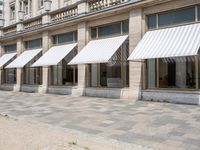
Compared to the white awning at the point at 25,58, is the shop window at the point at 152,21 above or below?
above

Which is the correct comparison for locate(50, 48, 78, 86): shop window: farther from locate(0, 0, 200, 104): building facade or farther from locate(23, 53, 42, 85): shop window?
locate(23, 53, 42, 85): shop window

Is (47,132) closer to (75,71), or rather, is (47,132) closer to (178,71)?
(178,71)

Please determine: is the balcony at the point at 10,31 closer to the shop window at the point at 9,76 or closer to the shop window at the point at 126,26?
the shop window at the point at 9,76

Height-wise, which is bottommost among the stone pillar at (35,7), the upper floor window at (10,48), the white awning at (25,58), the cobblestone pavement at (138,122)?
the cobblestone pavement at (138,122)

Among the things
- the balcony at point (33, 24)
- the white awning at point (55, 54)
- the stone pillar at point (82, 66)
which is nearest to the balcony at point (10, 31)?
the balcony at point (33, 24)

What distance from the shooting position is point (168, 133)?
24.8 feet

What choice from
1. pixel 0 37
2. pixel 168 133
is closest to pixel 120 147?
pixel 168 133

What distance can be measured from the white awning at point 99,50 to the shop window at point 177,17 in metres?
2.20

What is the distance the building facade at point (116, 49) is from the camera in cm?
1319

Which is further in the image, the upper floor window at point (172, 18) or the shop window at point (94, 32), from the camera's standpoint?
the shop window at point (94, 32)

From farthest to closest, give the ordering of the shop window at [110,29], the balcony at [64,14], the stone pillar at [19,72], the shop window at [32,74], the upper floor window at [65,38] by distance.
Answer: the stone pillar at [19,72], the shop window at [32,74], the upper floor window at [65,38], the balcony at [64,14], the shop window at [110,29]

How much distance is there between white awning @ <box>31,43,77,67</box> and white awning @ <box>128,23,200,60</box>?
5.88 m

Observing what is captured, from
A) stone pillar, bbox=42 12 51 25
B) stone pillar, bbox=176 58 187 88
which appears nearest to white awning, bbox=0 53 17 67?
stone pillar, bbox=42 12 51 25

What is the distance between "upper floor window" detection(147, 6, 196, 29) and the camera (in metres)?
13.4
